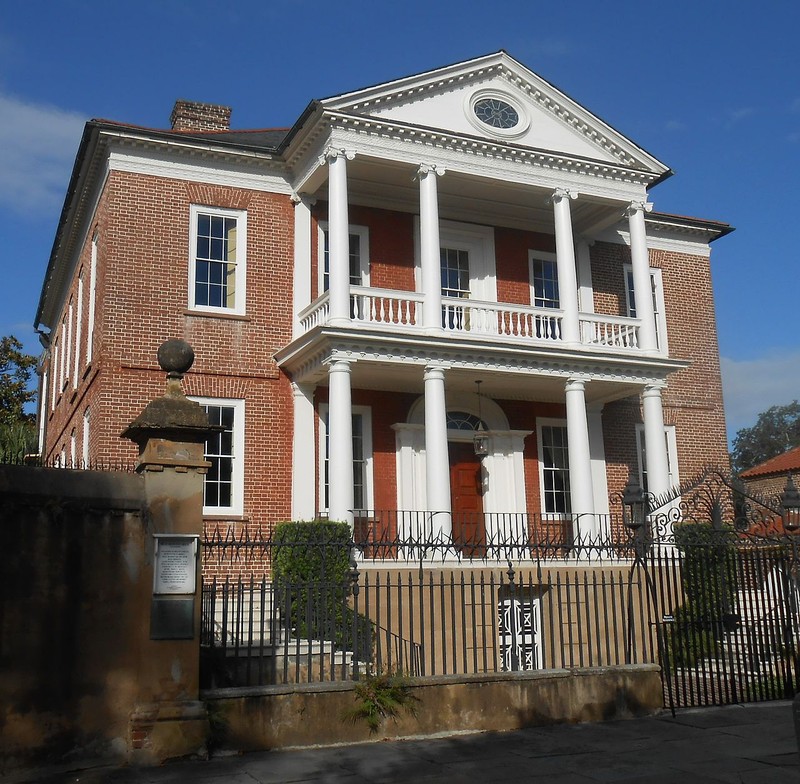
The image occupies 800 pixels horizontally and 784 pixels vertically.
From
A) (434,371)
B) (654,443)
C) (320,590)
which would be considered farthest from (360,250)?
(320,590)

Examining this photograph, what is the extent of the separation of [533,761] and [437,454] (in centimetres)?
832

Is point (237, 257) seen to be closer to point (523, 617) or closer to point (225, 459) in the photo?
point (225, 459)

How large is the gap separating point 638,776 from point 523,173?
1355cm

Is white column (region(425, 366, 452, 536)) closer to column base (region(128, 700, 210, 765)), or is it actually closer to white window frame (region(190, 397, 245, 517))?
white window frame (region(190, 397, 245, 517))

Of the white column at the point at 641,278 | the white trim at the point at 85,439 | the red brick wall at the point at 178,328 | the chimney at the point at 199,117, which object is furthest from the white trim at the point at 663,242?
the white trim at the point at 85,439

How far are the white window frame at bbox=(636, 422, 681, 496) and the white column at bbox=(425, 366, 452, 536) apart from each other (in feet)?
21.0

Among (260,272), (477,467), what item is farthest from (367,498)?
(260,272)

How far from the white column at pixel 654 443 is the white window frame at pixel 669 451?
2182 millimetres

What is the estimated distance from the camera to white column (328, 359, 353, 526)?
16266 millimetres

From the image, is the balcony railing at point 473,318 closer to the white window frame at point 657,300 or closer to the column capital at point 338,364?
the column capital at point 338,364

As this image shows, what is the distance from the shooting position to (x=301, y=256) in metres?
19.3

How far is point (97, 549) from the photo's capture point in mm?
9094

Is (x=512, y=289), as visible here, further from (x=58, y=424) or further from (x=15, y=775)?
(x=15, y=775)

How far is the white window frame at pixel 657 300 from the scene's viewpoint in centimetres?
2248
